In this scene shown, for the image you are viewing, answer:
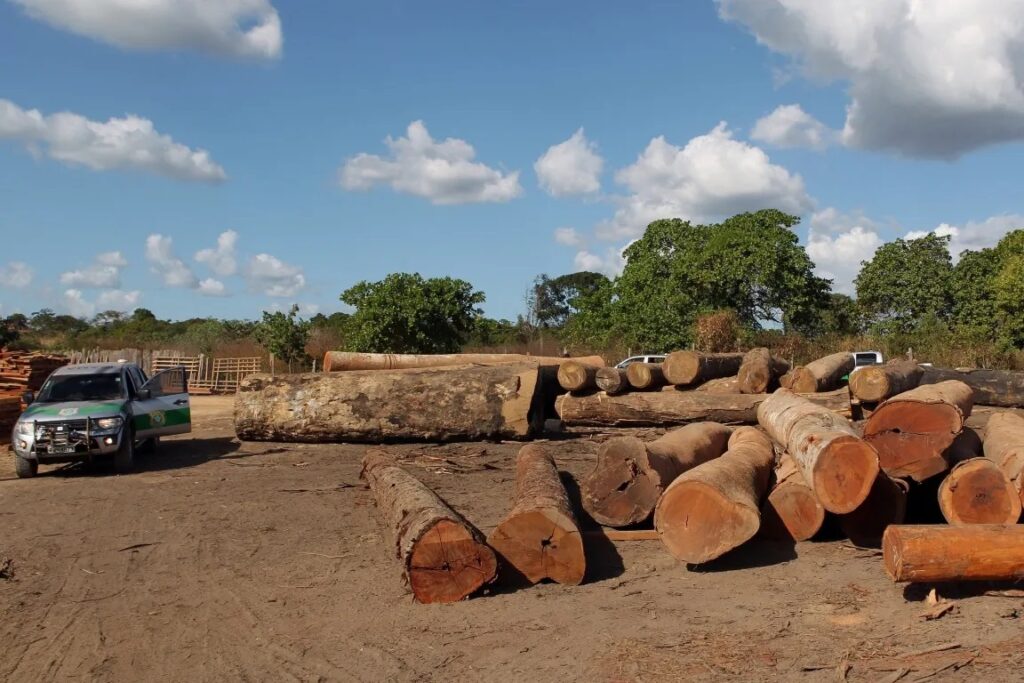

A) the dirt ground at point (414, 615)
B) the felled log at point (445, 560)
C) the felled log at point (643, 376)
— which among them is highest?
the felled log at point (643, 376)

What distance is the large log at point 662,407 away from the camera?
47.4ft

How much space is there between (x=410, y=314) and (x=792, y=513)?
24.0 m

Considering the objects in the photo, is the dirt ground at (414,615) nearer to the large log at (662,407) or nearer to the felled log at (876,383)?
the felled log at (876,383)

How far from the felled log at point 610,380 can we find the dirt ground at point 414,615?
6469mm

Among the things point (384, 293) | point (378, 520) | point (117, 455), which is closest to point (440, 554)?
point (378, 520)

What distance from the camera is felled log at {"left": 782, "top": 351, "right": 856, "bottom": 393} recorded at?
14.4 metres

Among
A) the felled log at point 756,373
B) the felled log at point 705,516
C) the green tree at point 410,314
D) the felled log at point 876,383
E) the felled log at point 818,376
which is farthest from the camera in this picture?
the green tree at point 410,314

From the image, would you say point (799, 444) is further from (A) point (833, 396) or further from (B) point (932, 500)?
(A) point (833, 396)

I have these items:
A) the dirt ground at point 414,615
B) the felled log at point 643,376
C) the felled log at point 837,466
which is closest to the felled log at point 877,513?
the dirt ground at point 414,615

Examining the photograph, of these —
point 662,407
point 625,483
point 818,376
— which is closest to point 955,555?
point 625,483

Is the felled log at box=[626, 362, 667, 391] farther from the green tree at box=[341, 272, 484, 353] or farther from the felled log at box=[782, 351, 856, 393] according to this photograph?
the green tree at box=[341, 272, 484, 353]

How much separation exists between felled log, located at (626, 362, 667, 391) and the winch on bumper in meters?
8.45

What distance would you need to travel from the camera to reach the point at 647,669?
496 cm

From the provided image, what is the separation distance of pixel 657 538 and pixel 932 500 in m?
2.39
